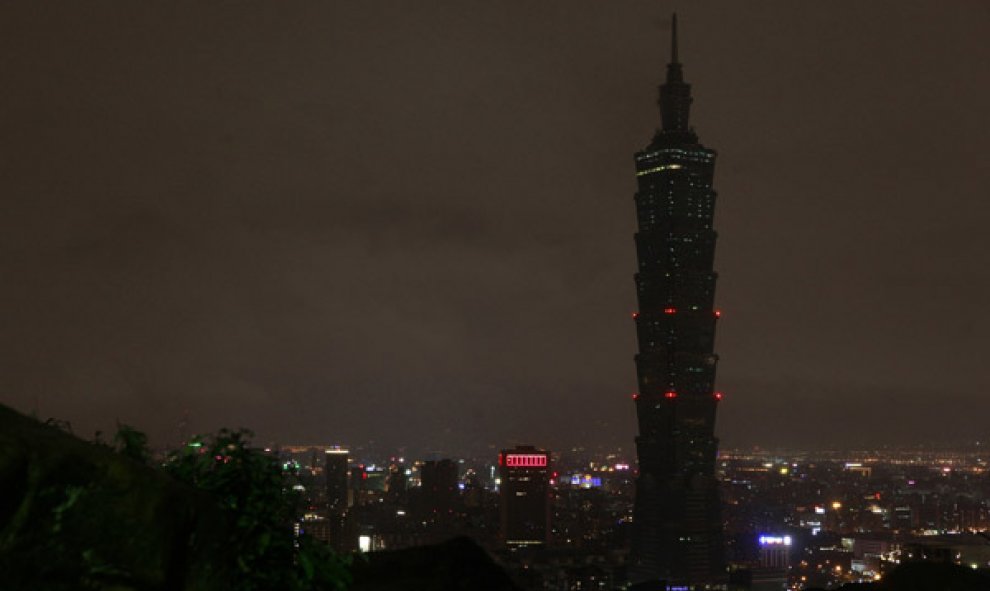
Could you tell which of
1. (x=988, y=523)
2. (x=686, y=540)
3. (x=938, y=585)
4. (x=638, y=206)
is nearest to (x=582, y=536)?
(x=686, y=540)

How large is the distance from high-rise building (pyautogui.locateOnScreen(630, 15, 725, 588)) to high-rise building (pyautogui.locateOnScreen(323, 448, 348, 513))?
32.8 metres

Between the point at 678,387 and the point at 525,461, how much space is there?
20.0 metres

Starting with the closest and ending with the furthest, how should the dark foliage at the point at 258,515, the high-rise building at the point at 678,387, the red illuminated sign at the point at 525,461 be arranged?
the dark foliage at the point at 258,515
the high-rise building at the point at 678,387
the red illuminated sign at the point at 525,461

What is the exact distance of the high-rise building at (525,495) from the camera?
113 m

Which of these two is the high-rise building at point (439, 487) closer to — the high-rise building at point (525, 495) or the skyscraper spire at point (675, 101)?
the high-rise building at point (525, 495)

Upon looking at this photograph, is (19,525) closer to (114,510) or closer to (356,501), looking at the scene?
(114,510)

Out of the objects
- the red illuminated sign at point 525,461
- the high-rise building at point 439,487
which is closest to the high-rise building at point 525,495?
the red illuminated sign at point 525,461

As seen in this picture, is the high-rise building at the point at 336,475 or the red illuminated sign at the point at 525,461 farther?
the red illuminated sign at the point at 525,461

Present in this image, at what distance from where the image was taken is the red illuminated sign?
4812 inches

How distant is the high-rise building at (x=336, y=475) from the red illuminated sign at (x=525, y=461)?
19.0 metres

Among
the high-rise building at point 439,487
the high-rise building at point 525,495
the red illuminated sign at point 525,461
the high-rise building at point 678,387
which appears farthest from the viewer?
the red illuminated sign at point 525,461

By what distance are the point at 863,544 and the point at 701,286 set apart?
31242mm

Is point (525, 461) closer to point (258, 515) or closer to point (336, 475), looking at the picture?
point (336, 475)

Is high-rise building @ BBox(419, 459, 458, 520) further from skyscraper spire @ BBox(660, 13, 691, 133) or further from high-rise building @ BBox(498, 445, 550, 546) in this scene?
skyscraper spire @ BBox(660, 13, 691, 133)
